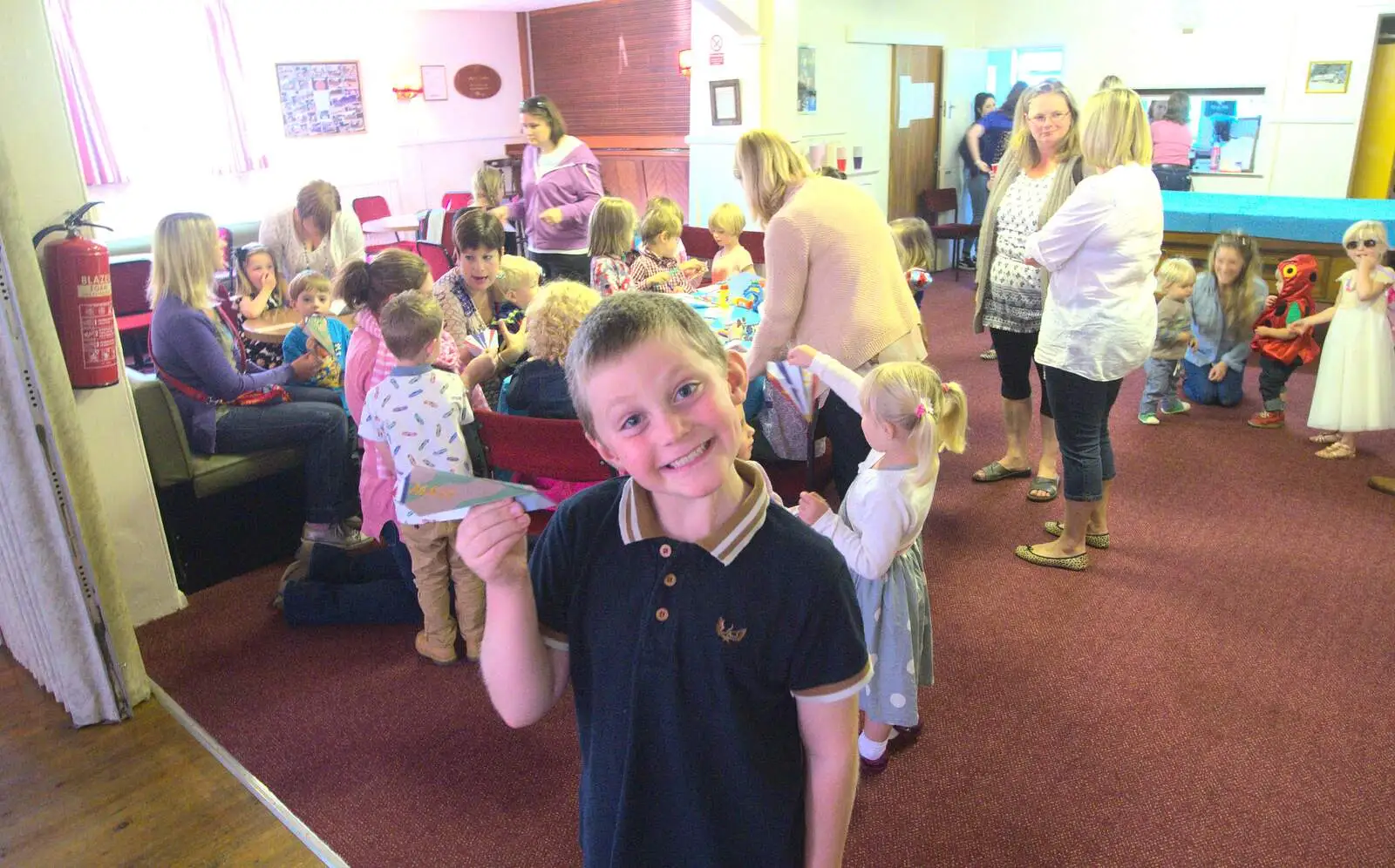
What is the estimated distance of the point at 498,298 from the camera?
368 cm

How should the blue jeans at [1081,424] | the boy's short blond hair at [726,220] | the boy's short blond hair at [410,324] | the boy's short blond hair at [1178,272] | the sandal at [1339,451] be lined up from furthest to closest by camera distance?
the boy's short blond hair at [1178,272]
the boy's short blond hair at [726,220]
the sandal at [1339,451]
the blue jeans at [1081,424]
the boy's short blond hair at [410,324]

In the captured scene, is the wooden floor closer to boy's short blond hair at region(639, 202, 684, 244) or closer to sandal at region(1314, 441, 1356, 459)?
boy's short blond hair at region(639, 202, 684, 244)

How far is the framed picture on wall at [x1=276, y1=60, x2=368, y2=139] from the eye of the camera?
28.3ft

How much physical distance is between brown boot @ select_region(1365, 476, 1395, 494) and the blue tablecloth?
2034mm

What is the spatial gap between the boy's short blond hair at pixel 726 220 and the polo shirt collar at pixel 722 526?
3.35 meters

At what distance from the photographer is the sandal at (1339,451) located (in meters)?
4.14

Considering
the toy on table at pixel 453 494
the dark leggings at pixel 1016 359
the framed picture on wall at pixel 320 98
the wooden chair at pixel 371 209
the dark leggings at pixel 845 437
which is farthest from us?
the framed picture on wall at pixel 320 98

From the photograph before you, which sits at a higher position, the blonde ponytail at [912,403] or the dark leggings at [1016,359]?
the blonde ponytail at [912,403]

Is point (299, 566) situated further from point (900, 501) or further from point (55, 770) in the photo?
point (900, 501)

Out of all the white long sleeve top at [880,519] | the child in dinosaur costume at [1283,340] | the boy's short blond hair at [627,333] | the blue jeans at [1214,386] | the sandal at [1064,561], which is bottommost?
the sandal at [1064,561]

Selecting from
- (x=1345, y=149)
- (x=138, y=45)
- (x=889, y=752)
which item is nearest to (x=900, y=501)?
(x=889, y=752)

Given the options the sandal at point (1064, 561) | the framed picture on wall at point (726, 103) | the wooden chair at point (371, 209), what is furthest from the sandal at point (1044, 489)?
the wooden chair at point (371, 209)

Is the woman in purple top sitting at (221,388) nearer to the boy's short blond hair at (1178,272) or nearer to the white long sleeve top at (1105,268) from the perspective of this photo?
the white long sleeve top at (1105,268)

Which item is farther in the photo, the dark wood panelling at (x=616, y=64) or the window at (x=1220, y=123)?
the dark wood panelling at (x=616, y=64)
